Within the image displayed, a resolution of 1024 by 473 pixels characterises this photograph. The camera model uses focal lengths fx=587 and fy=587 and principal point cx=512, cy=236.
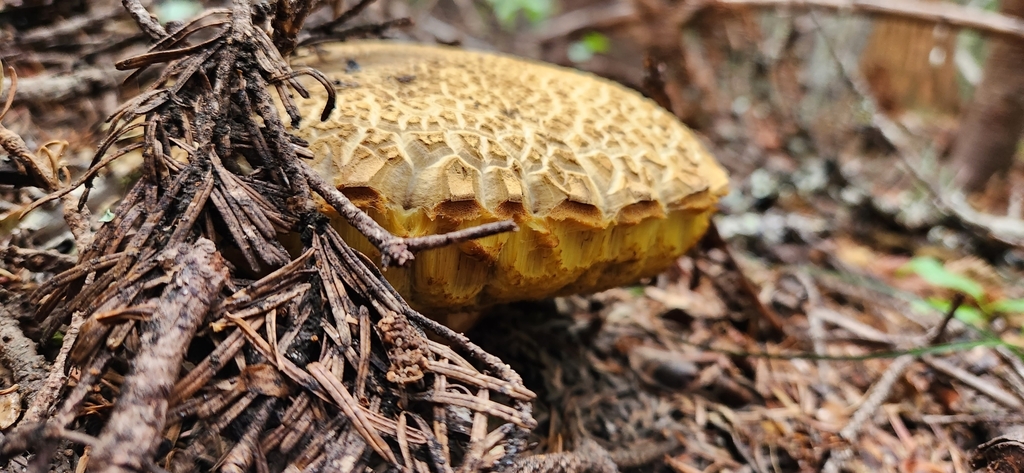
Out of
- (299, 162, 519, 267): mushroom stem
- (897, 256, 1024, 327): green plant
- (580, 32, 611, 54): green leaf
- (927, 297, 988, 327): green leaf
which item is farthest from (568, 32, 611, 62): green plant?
(299, 162, 519, 267): mushroom stem

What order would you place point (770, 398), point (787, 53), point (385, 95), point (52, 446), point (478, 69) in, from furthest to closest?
point (787, 53)
point (770, 398)
point (478, 69)
point (385, 95)
point (52, 446)

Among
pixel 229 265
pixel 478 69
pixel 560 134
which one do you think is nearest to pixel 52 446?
pixel 229 265

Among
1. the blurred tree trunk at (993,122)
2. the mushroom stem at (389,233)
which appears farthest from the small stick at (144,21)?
the blurred tree trunk at (993,122)

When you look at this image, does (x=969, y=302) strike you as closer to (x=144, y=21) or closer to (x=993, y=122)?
(x=993, y=122)

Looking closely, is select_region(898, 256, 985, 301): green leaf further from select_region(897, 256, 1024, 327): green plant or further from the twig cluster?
the twig cluster

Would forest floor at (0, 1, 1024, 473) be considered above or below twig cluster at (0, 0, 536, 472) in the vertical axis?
below

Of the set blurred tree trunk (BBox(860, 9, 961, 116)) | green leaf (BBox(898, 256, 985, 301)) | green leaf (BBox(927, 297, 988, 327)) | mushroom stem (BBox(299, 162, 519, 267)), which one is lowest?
green leaf (BBox(927, 297, 988, 327))

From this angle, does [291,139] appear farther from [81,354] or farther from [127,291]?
[81,354]

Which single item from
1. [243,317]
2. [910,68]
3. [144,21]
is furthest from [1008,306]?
[910,68]
